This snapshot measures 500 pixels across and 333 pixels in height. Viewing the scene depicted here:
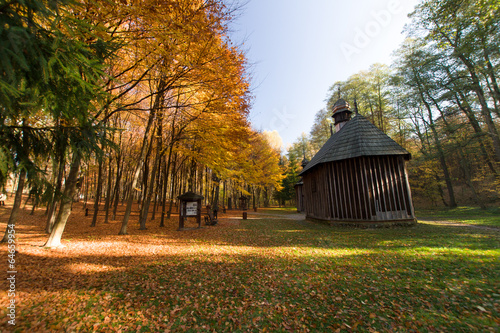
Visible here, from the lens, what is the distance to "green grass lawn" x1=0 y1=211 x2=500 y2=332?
3020 millimetres

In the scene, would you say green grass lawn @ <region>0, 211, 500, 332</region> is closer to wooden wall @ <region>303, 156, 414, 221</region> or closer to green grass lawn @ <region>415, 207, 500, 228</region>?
wooden wall @ <region>303, 156, 414, 221</region>

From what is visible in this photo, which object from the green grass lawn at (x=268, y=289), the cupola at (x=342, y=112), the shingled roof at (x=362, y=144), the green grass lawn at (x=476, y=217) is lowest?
the green grass lawn at (x=268, y=289)

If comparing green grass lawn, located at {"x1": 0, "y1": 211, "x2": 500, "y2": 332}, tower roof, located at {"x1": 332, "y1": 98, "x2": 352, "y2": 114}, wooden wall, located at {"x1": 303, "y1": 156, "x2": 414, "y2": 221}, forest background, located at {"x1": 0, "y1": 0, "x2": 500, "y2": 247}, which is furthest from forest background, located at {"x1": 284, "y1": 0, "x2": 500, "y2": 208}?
green grass lawn, located at {"x1": 0, "y1": 211, "x2": 500, "y2": 332}

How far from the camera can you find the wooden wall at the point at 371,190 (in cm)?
1071

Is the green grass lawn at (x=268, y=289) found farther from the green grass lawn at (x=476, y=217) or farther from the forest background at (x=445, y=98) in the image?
the forest background at (x=445, y=98)

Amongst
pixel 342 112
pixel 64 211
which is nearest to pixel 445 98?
pixel 342 112

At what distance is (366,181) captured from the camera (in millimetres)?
10945

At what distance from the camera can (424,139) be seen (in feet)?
71.8

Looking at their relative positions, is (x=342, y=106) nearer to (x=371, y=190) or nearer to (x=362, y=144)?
(x=362, y=144)

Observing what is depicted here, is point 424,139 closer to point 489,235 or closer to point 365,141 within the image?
point 365,141

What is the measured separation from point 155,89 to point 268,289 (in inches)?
469

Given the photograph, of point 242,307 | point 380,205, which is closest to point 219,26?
point 242,307

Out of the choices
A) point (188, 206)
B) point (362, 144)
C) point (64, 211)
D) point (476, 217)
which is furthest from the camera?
point (476, 217)

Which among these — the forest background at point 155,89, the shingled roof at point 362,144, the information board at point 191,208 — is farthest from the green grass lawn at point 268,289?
the shingled roof at point 362,144
